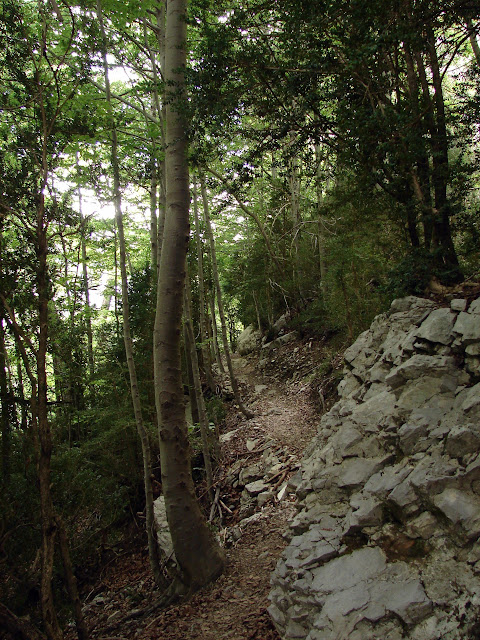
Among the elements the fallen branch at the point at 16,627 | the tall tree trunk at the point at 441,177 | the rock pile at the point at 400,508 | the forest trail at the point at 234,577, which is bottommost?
the forest trail at the point at 234,577

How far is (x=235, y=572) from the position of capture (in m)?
4.82

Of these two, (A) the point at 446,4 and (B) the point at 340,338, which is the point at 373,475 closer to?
(A) the point at 446,4

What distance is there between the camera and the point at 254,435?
9.64 meters

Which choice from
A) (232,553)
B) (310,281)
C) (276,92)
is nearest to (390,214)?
(276,92)

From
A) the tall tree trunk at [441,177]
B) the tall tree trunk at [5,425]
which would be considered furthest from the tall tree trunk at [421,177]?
the tall tree trunk at [5,425]

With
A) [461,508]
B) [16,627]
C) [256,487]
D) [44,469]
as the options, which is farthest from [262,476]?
[461,508]

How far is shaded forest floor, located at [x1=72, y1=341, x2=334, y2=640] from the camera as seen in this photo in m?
3.98

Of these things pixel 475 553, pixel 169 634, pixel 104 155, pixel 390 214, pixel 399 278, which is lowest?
pixel 169 634

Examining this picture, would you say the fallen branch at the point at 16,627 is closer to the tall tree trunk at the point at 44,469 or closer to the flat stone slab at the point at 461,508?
the tall tree trunk at the point at 44,469

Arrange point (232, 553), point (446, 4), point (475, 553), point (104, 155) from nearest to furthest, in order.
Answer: point (475, 553) → point (446, 4) → point (232, 553) → point (104, 155)

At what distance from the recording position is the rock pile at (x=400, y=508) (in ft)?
8.37

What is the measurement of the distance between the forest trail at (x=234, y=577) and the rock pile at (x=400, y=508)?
87 cm

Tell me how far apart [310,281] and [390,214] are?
10416 millimetres

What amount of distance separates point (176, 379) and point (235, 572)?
2.65m
